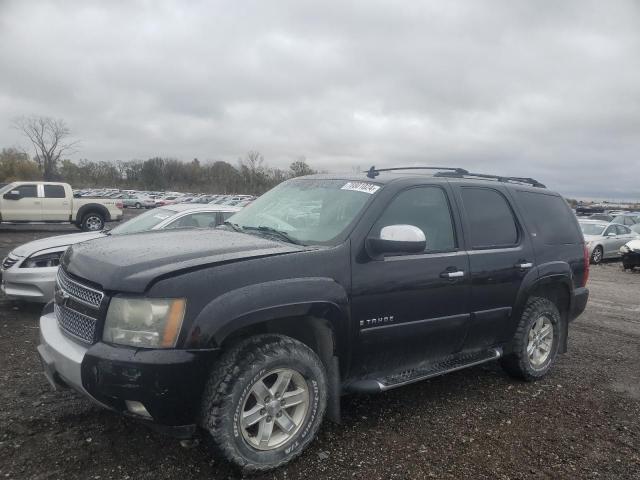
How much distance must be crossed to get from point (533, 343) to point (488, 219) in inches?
51.3

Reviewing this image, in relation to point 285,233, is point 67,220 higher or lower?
lower

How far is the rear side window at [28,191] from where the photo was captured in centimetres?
1730

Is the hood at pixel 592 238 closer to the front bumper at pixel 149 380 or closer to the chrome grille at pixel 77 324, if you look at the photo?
the front bumper at pixel 149 380

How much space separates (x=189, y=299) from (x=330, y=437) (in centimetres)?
150

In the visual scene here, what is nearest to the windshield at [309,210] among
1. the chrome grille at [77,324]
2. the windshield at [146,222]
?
the chrome grille at [77,324]

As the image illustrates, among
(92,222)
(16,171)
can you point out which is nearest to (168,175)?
(16,171)

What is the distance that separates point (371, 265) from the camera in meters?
3.38

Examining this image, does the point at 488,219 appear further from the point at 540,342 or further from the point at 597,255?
the point at 597,255

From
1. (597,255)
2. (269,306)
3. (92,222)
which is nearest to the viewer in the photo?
(269,306)

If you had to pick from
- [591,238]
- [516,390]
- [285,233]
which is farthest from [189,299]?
[591,238]

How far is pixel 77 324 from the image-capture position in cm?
302

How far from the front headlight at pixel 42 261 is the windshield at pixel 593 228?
1607 cm

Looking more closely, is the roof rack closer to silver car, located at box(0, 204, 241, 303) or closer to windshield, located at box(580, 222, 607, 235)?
silver car, located at box(0, 204, 241, 303)

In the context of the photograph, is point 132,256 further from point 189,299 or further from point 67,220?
point 67,220
